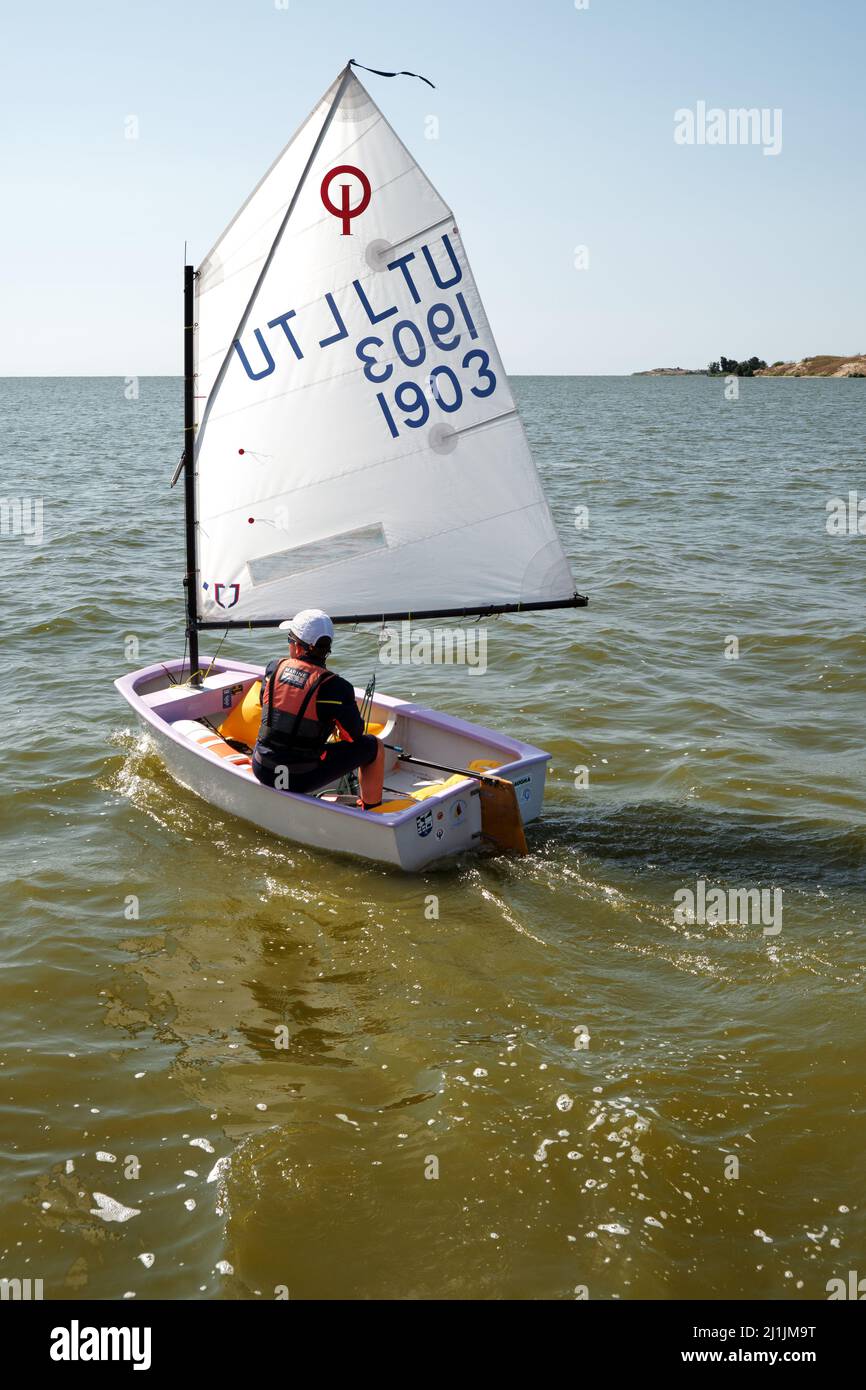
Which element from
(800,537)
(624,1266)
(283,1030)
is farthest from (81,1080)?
(800,537)

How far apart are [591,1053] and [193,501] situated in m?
5.59

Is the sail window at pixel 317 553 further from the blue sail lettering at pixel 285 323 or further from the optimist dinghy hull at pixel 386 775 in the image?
the blue sail lettering at pixel 285 323

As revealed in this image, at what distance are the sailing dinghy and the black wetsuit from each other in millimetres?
161

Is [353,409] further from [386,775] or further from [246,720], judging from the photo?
[386,775]

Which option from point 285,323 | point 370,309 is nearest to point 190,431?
point 285,323

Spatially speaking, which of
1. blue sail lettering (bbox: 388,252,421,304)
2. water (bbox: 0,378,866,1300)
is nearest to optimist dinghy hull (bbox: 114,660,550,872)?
A: water (bbox: 0,378,866,1300)

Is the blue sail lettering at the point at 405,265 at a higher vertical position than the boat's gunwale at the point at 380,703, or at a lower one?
higher

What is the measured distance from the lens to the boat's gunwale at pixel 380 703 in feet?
25.7

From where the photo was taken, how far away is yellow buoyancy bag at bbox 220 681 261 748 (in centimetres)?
935

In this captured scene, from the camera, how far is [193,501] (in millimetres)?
9188

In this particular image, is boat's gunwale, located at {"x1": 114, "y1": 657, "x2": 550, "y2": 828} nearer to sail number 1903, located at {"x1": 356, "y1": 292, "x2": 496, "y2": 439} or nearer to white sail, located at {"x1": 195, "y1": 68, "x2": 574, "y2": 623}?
white sail, located at {"x1": 195, "y1": 68, "x2": 574, "y2": 623}
